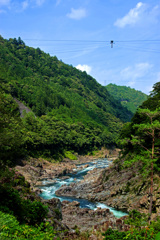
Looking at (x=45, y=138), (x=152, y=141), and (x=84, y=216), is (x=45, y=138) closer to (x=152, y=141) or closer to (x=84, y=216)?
(x=84, y=216)

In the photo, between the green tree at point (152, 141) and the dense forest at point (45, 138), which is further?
the green tree at point (152, 141)

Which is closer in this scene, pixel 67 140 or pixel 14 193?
pixel 14 193

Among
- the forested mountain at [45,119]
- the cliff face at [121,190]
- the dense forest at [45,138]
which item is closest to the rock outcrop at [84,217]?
the cliff face at [121,190]

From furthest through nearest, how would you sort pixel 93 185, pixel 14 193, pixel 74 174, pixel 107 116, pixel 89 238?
1. pixel 107 116
2. pixel 74 174
3. pixel 93 185
4. pixel 89 238
5. pixel 14 193

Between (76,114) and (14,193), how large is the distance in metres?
123

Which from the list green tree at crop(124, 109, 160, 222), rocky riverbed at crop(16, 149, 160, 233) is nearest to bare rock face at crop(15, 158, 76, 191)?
rocky riverbed at crop(16, 149, 160, 233)

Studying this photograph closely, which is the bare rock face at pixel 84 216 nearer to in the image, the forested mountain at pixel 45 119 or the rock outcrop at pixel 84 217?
the rock outcrop at pixel 84 217

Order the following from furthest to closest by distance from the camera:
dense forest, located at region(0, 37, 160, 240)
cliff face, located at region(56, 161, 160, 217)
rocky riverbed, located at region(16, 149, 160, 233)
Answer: cliff face, located at region(56, 161, 160, 217) < rocky riverbed, located at region(16, 149, 160, 233) < dense forest, located at region(0, 37, 160, 240)

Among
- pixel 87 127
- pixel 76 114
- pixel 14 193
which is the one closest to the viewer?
pixel 14 193

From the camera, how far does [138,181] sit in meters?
29.4

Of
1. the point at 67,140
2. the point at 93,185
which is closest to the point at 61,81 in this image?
the point at 67,140

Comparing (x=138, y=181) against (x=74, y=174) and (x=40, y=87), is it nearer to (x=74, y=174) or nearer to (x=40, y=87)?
(x=74, y=174)

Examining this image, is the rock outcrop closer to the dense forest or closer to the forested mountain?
the dense forest

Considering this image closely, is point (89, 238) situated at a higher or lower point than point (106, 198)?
higher
